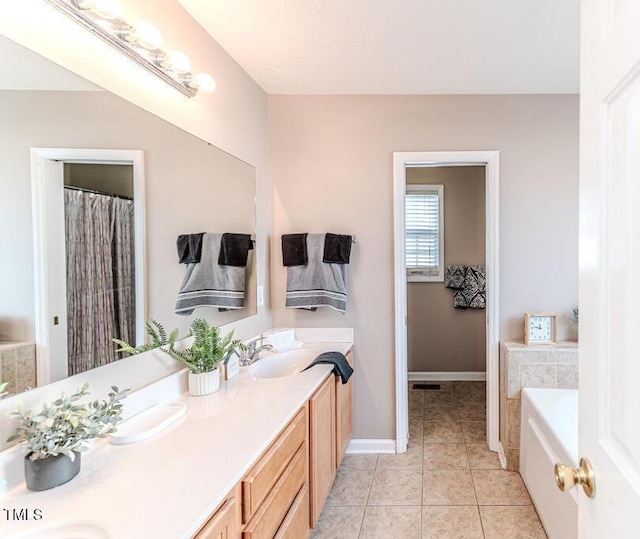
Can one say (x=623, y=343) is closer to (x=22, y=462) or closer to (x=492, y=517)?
(x=22, y=462)

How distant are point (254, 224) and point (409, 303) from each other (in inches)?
91.0

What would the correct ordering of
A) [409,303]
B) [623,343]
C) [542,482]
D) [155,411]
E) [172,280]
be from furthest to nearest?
[409,303] → [542,482] → [172,280] → [155,411] → [623,343]

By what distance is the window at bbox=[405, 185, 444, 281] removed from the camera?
410 cm

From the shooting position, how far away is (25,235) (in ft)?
3.32

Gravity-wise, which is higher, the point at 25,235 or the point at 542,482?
the point at 25,235

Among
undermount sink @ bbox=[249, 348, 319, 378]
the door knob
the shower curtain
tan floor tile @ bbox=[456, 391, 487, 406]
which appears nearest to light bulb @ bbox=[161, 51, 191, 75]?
the shower curtain

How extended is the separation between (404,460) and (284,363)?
3.66ft

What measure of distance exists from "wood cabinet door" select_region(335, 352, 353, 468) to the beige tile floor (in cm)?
23

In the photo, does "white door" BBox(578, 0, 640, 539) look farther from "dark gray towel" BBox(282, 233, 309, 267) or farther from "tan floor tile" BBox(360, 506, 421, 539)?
"dark gray towel" BBox(282, 233, 309, 267)

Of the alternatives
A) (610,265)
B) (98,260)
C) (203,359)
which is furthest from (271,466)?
(610,265)

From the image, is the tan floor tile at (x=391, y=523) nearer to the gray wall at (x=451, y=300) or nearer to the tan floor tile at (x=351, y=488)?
the tan floor tile at (x=351, y=488)

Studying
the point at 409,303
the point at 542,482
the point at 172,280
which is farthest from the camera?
the point at 409,303

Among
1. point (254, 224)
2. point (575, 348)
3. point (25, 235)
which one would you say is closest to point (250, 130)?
point (254, 224)

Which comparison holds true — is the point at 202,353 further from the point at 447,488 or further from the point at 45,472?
the point at 447,488
